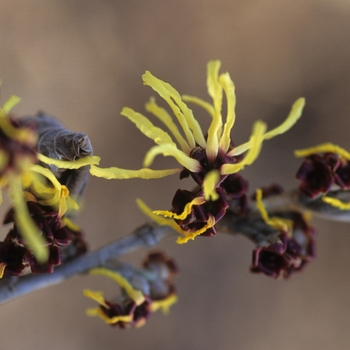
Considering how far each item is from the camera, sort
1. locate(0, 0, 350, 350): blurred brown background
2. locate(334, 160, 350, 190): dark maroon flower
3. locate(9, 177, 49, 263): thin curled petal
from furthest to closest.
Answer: locate(0, 0, 350, 350): blurred brown background < locate(334, 160, 350, 190): dark maroon flower < locate(9, 177, 49, 263): thin curled petal

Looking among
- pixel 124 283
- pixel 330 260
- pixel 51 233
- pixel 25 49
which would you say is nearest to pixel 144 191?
pixel 25 49

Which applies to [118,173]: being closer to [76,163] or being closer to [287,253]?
[76,163]

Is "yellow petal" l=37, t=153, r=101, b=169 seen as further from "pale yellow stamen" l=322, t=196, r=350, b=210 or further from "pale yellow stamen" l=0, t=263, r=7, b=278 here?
"pale yellow stamen" l=322, t=196, r=350, b=210

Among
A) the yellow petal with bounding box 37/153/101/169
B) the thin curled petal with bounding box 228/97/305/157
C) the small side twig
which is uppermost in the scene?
the yellow petal with bounding box 37/153/101/169

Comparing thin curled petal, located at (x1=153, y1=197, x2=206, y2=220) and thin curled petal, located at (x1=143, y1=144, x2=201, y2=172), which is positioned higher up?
thin curled petal, located at (x1=143, y1=144, x2=201, y2=172)

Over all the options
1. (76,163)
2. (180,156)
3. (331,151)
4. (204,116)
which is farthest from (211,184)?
(204,116)

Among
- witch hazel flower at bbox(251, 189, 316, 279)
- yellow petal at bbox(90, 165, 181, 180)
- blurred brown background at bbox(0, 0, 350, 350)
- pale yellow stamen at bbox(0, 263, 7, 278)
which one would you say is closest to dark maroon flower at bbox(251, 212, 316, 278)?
witch hazel flower at bbox(251, 189, 316, 279)
